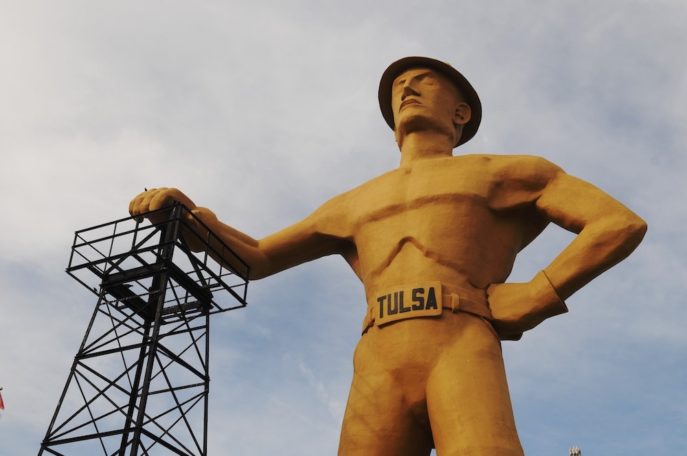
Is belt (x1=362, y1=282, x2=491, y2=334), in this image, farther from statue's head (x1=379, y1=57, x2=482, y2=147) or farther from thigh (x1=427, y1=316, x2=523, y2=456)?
statue's head (x1=379, y1=57, x2=482, y2=147)

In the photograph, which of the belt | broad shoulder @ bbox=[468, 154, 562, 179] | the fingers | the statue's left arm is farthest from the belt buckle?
the fingers

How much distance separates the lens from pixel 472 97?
776 centimetres

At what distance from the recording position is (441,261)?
632cm

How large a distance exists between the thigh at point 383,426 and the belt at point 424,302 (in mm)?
462

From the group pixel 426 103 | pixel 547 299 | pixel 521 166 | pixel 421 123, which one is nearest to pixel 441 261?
pixel 547 299

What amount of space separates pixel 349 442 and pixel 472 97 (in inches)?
136

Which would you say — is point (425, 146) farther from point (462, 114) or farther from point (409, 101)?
point (462, 114)

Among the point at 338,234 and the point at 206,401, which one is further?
the point at 206,401

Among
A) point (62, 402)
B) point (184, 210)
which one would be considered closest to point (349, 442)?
point (184, 210)

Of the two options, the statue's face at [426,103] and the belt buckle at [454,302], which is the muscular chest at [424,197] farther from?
the belt buckle at [454,302]

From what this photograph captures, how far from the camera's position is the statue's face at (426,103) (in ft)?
24.3

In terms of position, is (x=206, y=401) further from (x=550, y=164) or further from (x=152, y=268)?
(x=550, y=164)

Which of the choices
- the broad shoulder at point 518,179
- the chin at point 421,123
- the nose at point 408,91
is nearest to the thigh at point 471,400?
the broad shoulder at point 518,179

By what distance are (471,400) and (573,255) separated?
4.36ft
